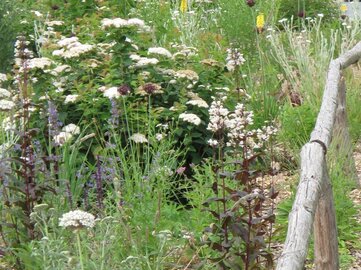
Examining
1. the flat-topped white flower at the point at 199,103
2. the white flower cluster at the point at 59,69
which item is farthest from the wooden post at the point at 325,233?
the white flower cluster at the point at 59,69

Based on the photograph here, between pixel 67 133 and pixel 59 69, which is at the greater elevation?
pixel 59 69

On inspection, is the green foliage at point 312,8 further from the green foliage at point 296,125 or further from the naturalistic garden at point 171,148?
the green foliage at point 296,125

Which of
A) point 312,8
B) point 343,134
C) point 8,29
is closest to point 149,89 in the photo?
point 343,134

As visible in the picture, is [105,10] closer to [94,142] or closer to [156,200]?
[94,142]

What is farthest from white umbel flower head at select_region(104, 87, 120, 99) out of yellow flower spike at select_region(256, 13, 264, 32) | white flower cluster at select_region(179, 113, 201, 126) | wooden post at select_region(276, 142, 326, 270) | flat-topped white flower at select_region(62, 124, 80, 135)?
yellow flower spike at select_region(256, 13, 264, 32)

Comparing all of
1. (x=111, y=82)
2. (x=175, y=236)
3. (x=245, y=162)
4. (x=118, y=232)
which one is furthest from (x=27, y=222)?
(x=111, y=82)

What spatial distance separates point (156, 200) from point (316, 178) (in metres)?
1.64

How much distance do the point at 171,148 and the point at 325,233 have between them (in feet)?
8.25

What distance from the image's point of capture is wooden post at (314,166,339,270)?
13.0 feet

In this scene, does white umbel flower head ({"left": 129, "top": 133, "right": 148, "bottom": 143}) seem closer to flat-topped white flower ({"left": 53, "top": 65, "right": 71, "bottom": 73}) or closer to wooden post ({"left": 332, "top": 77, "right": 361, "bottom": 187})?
flat-topped white flower ({"left": 53, "top": 65, "right": 71, "bottom": 73})

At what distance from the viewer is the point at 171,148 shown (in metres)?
6.35

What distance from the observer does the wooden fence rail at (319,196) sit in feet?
8.70

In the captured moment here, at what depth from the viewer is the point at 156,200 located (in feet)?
15.5

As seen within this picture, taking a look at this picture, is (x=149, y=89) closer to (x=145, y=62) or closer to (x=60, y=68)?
(x=145, y=62)
